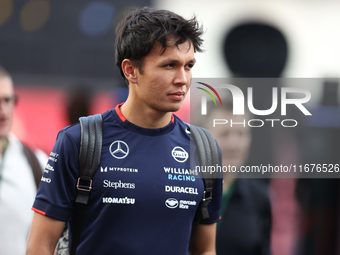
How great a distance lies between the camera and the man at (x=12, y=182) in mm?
3275

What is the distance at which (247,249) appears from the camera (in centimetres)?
323

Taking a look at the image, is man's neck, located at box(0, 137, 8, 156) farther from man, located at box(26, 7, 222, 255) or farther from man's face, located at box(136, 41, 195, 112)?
man's face, located at box(136, 41, 195, 112)

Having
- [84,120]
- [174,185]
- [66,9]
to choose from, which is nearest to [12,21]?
[66,9]

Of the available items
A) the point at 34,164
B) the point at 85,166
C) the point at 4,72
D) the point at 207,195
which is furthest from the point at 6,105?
the point at 207,195

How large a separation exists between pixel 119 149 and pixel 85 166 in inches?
7.2

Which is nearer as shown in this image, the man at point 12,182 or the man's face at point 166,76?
the man's face at point 166,76

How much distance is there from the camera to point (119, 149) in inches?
75.0

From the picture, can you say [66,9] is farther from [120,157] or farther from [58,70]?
[120,157]

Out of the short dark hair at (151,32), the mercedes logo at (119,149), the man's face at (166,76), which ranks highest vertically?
the short dark hair at (151,32)

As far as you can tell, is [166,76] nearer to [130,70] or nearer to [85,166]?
[130,70]

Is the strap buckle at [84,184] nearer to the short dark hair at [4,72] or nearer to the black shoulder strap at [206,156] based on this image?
the black shoulder strap at [206,156]

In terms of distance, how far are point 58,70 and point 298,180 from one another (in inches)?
90.8

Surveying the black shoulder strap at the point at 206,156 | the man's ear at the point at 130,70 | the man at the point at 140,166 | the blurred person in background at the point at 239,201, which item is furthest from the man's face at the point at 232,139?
the man's ear at the point at 130,70

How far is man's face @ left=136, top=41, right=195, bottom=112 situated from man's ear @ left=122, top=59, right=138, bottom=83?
6cm
